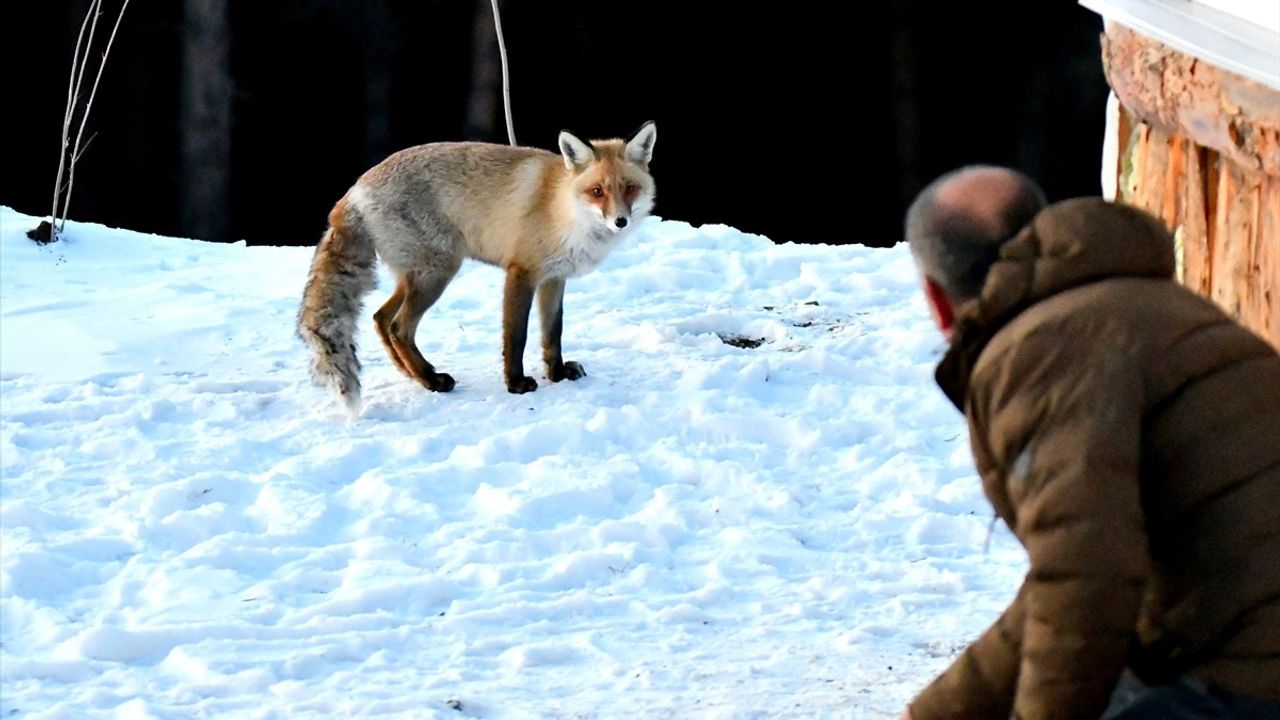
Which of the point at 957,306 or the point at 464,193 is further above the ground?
the point at 957,306

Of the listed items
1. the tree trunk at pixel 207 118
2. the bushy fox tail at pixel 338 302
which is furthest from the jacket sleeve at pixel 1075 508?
the tree trunk at pixel 207 118

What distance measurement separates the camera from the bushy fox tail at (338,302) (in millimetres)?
6230

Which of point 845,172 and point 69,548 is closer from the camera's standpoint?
point 69,548

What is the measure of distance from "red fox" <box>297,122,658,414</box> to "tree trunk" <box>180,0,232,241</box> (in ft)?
27.7

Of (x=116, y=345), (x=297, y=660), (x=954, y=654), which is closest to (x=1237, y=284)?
(x=954, y=654)

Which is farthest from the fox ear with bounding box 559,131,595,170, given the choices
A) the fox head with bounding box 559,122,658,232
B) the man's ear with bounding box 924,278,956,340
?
the man's ear with bounding box 924,278,956,340

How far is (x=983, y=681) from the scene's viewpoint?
7.82ft

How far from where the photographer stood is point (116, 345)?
7000mm

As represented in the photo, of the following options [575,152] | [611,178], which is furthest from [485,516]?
[575,152]

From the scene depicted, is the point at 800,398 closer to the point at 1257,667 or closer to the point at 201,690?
the point at 201,690

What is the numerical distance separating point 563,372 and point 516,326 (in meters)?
0.29

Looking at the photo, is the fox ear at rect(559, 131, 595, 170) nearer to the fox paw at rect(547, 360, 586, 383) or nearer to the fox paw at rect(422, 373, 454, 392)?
the fox paw at rect(547, 360, 586, 383)

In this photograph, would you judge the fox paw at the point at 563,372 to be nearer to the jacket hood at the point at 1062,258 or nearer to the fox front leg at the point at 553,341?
the fox front leg at the point at 553,341

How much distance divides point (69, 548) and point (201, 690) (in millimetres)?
1139
